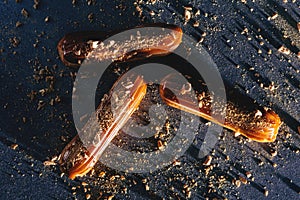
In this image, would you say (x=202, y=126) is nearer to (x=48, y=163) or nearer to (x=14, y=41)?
(x=48, y=163)

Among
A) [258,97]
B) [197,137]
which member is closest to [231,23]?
[258,97]

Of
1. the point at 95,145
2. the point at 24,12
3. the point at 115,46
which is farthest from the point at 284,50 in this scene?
the point at 24,12

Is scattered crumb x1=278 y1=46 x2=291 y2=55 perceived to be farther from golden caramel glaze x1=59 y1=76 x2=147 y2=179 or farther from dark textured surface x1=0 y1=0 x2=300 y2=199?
golden caramel glaze x1=59 y1=76 x2=147 y2=179

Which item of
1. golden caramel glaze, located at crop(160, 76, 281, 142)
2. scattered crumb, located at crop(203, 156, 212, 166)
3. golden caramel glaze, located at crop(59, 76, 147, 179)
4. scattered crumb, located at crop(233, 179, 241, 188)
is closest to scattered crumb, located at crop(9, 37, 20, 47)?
golden caramel glaze, located at crop(59, 76, 147, 179)

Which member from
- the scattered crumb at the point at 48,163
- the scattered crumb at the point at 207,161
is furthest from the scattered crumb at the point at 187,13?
the scattered crumb at the point at 48,163

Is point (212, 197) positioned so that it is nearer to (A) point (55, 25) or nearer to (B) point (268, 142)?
(B) point (268, 142)
